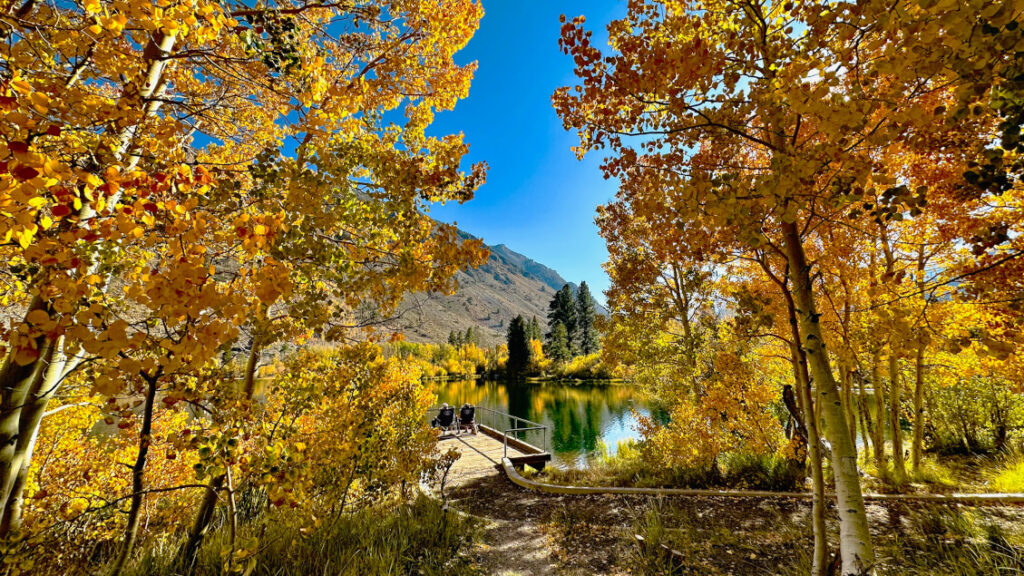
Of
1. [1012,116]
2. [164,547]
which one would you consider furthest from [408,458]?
[1012,116]

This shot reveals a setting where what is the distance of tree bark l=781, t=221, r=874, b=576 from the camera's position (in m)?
2.63

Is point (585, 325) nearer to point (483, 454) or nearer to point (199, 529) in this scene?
point (483, 454)

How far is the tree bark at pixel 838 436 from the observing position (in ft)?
8.62

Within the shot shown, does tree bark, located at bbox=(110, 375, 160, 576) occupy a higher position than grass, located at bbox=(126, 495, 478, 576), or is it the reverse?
tree bark, located at bbox=(110, 375, 160, 576)

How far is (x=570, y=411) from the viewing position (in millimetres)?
25500

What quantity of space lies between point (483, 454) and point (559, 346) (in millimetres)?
38249

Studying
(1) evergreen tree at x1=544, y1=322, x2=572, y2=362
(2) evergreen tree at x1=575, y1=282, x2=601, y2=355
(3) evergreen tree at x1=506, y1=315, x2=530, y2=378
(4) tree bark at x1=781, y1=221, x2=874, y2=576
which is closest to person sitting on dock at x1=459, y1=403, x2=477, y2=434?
(4) tree bark at x1=781, y1=221, x2=874, y2=576

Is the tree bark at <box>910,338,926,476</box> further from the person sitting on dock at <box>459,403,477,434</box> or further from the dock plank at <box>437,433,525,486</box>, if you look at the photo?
the person sitting on dock at <box>459,403,477,434</box>

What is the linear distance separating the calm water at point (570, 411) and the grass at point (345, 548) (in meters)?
3.60

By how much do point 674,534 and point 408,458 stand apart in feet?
13.1

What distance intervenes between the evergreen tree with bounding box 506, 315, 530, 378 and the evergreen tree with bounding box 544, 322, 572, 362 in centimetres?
355

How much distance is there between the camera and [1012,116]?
1.69 metres

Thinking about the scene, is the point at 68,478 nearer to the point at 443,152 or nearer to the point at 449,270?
the point at 449,270

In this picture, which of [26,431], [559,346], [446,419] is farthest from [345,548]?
[559,346]
